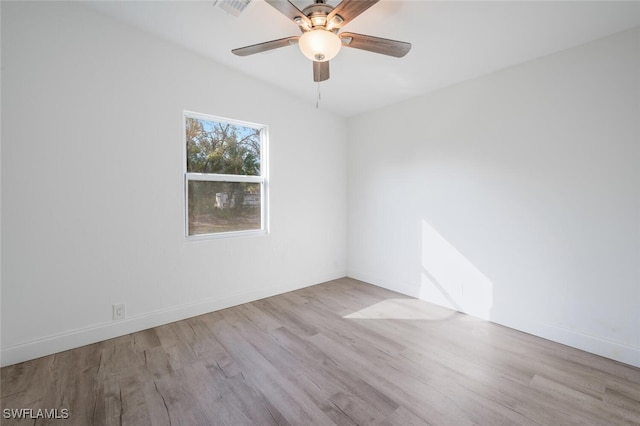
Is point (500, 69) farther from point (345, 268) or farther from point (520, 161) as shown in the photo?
point (345, 268)

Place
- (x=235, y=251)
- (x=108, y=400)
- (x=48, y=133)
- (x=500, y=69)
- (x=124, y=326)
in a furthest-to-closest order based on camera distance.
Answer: (x=235, y=251)
(x=500, y=69)
(x=124, y=326)
(x=48, y=133)
(x=108, y=400)

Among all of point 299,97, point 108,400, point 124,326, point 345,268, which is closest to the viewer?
point 108,400

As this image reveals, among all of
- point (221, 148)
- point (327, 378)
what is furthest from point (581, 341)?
point (221, 148)

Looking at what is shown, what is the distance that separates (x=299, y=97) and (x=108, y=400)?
3.52 metres

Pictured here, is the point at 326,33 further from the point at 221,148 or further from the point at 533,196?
the point at 533,196

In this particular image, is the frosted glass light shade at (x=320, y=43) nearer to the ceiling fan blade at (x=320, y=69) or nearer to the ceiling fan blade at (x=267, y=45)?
the ceiling fan blade at (x=267, y=45)

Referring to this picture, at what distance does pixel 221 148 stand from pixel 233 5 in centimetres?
142

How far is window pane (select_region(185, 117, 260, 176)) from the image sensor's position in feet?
9.67

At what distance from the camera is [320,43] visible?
5.90ft

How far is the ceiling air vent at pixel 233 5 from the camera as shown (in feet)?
6.76

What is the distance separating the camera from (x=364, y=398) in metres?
1.72

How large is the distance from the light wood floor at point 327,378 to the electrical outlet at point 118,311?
22cm

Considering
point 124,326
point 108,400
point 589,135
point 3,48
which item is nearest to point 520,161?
point 589,135
